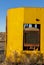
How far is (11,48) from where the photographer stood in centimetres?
1767

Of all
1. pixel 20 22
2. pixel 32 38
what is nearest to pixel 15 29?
pixel 20 22

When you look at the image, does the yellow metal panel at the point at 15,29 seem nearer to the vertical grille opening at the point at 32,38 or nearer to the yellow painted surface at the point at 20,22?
the yellow painted surface at the point at 20,22

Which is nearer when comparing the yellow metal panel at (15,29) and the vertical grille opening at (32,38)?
the yellow metal panel at (15,29)

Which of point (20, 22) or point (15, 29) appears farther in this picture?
point (15, 29)

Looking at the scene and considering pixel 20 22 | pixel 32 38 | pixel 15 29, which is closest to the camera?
pixel 20 22

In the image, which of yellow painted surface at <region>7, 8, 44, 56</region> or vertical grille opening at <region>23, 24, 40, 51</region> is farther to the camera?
vertical grille opening at <region>23, 24, 40, 51</region>

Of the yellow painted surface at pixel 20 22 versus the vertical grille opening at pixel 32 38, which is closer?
the yellow painted surface at pixel 20 22

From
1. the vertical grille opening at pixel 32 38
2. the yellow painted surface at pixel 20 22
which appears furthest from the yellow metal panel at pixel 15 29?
the vertical grille opening at pixel 32 38

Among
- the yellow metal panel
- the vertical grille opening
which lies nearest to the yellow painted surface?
the yellow metal panel

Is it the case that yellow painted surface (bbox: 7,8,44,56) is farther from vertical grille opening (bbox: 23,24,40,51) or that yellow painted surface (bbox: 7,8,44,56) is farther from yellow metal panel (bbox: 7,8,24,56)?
vertical grille opening (bbox: 23,24,40,51)

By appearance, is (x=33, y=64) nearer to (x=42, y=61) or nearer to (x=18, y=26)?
(x=42, y=61)

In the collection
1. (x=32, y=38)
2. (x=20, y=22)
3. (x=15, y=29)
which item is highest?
(x=20, y=22)

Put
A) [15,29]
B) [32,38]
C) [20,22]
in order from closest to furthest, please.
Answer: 1. [20,22]
2. [15,29]
3. [32,38]

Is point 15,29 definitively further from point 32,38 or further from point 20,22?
point 32,38
